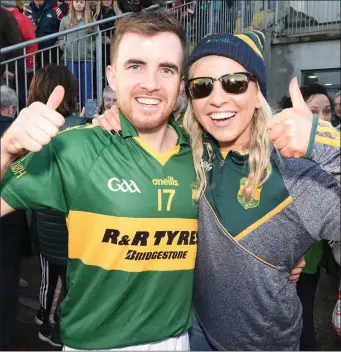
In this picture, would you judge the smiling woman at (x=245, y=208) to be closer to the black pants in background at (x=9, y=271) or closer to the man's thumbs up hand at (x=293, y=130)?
the man's thumbs up hand at (x=293, y=130)

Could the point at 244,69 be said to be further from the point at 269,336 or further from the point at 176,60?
the point at 269,336

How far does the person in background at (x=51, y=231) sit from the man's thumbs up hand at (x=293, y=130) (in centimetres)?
203

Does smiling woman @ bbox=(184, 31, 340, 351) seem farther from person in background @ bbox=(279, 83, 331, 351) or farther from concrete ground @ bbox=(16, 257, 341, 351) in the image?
concrete ground @ bbox=(16, 257, 341, 351)

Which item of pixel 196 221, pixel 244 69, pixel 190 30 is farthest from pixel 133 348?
pixel 190 30

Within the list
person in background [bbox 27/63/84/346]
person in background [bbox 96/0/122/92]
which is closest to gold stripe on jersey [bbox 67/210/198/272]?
person in background [bbox 27/63/84/346]

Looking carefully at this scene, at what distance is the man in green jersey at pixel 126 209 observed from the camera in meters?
1.91

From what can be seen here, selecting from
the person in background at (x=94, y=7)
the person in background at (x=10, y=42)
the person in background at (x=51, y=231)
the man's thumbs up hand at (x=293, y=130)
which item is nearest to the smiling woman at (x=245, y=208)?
the man's thumbs up hand at (x=293, y=130)

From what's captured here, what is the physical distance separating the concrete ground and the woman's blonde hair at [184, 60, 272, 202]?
255 cm

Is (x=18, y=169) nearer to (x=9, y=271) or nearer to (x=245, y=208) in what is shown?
(x=245, y=208)

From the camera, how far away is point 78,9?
6.45m

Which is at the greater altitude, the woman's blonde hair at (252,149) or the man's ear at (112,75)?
the man's ear at (112,75)

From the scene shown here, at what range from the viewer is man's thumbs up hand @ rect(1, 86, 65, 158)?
1621 millimetres

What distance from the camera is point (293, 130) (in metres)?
1.64

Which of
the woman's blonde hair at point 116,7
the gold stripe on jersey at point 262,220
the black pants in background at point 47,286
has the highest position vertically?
the woman's blonde hair at point 116,7
